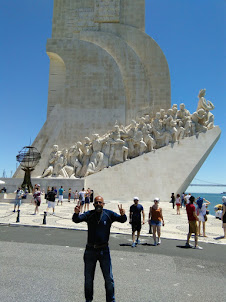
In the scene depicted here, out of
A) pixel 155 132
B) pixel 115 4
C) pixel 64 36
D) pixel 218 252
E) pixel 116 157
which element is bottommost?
pixel 218 252

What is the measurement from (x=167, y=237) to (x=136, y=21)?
1784 centimetres

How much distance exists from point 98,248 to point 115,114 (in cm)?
1536

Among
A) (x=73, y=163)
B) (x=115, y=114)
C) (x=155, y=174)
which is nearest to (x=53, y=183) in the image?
(x=73, y=163)

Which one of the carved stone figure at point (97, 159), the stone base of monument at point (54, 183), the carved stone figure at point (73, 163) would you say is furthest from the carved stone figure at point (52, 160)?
the carved stone figure at point (97, 159)

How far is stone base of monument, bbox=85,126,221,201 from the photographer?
14070 mm

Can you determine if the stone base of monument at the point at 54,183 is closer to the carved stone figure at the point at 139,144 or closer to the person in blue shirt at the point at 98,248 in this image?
the carved stone figure at the point at 139,144

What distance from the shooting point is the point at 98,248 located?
7.09ft

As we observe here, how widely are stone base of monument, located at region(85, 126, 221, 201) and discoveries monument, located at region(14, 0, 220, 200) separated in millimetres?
53

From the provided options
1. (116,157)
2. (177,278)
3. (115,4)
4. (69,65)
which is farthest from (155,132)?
(177,278)

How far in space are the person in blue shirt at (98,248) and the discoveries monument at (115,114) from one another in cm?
1182

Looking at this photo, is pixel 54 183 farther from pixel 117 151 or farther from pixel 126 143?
pixel 126 143

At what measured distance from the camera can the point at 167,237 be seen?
16.9ft

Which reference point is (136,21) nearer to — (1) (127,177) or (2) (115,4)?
(2) (115,4)

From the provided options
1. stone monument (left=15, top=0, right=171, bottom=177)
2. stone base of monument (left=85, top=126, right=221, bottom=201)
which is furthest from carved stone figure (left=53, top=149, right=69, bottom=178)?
stone base of monument (left=85, top=126, right=221, bottom=201)
